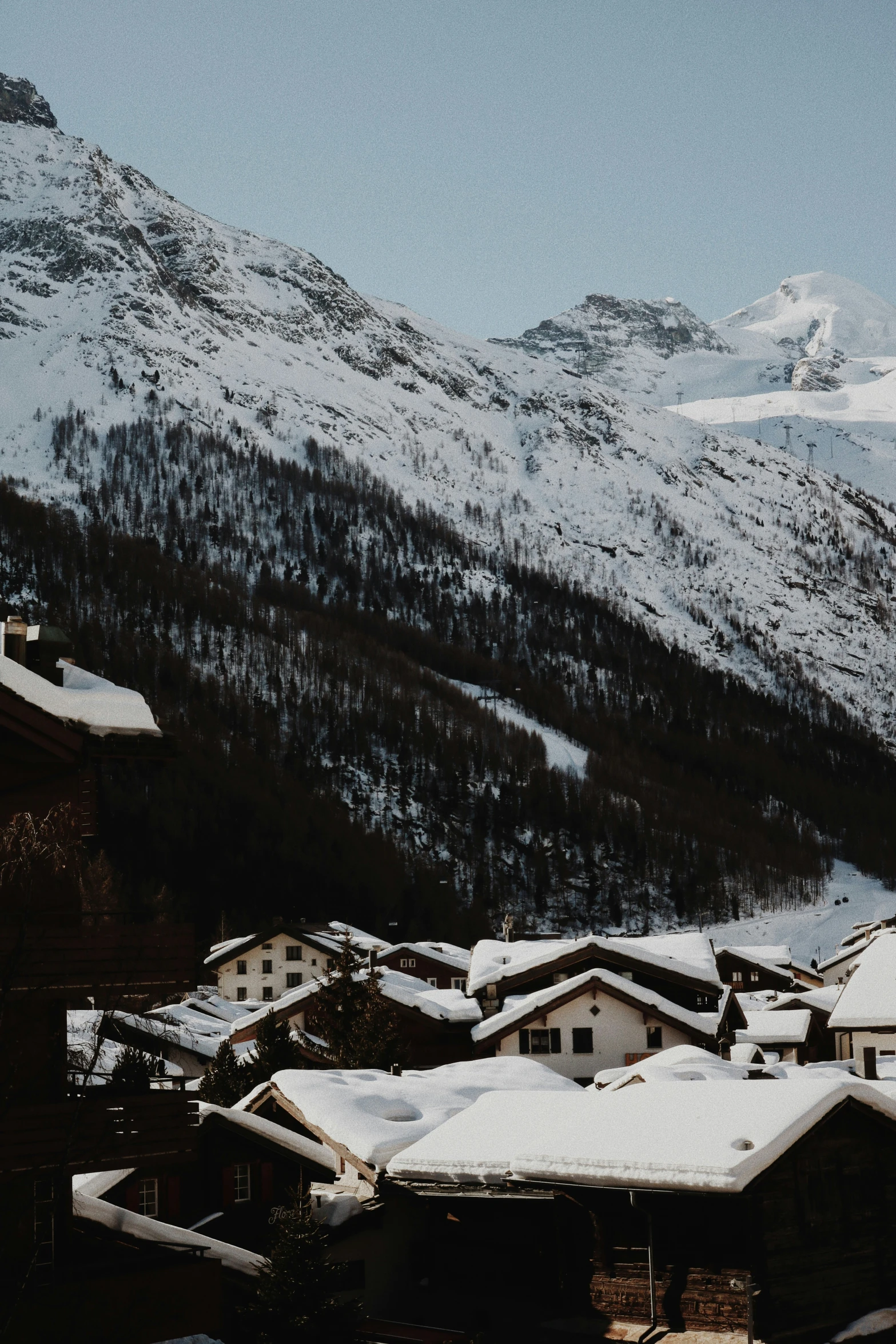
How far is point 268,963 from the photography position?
290 ft

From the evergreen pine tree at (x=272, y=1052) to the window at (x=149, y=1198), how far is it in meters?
9.12

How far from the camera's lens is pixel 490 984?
48531 mm

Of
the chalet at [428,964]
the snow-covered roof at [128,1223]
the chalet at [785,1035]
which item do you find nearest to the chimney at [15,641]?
the snow-covered roof at [128,1223]

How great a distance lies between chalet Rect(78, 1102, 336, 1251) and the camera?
1019 inches

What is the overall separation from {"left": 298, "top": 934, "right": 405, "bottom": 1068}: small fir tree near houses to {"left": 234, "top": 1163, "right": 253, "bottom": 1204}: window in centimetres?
951

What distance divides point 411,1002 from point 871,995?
45.4ft

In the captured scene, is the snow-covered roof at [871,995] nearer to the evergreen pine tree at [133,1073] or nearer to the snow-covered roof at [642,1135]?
the snow-covered roof at [642,1135]

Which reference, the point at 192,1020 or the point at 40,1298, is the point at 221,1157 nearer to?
the point at 40,1298

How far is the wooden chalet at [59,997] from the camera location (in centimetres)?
1730

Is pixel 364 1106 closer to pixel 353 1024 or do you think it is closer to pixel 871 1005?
pixel 353 1024

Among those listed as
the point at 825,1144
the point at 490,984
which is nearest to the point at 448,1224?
the point at 825,1144

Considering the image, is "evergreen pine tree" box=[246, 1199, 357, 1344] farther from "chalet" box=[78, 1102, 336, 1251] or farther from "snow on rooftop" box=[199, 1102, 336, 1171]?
"snow on rooftop" box=[199, 1102, 336, 1171]

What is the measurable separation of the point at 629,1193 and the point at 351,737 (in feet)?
551

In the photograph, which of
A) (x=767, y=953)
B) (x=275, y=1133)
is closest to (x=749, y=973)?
(x=767, y=953)
